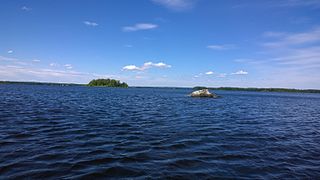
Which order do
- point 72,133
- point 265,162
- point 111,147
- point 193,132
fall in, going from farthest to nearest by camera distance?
1. point 193,132
2. point 72,133
3. point 111,147
4. point 265,162

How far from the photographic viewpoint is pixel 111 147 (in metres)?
12.9

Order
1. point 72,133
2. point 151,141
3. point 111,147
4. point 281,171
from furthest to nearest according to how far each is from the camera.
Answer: point 72,133 < point 151,141 < point 111,147 < point 281,171

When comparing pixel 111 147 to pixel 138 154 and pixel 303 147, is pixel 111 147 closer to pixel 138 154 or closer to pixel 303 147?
pixel 138 154

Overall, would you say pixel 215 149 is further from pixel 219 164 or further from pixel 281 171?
pixel 281 171

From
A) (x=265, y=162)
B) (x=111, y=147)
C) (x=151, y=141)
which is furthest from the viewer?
(x=151, y=141)

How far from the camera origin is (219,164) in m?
10.7

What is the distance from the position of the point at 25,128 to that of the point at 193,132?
11.6 meters

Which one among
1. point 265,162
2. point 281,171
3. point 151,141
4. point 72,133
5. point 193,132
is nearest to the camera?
point 281,171

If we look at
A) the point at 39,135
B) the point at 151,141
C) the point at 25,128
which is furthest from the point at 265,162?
the point at 25,128

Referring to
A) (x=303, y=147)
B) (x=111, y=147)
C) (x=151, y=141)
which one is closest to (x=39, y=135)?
(x=111, y=147)

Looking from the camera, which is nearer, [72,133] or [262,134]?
[72,133]

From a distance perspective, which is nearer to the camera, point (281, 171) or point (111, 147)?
point (281, 171)

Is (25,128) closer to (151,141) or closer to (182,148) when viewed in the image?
(151,141)

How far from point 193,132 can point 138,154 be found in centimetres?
722
